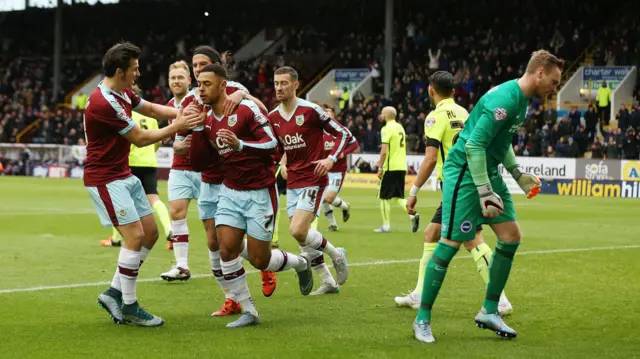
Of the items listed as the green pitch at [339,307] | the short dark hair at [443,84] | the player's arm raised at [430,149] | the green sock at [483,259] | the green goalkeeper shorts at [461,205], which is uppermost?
the short dark hair at [443,84]

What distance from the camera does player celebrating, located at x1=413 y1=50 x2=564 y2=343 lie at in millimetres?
6594

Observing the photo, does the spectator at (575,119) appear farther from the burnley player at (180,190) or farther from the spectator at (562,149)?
the burnley player at (180,190)

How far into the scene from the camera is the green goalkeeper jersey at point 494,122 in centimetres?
659

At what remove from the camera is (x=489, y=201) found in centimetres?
651

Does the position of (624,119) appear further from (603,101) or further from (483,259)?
(483,259)

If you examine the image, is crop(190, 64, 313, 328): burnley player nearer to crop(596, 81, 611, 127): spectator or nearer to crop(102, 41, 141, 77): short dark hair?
crop(102, 41, 141, 77): short dark hair

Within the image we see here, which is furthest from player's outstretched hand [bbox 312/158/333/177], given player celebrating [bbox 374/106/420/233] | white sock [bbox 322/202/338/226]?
player celebrating [bbox 374/106/420/233]

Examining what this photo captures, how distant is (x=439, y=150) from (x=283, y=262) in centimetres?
180

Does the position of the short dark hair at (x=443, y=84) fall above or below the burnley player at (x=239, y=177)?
above

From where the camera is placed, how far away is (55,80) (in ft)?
175

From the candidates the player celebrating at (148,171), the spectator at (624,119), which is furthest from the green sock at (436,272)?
the spectator at (624,119)

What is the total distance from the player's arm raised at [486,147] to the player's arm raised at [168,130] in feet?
7.13

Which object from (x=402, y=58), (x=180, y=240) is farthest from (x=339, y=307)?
(x=402, y=58)

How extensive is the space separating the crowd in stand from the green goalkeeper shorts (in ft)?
85.9
